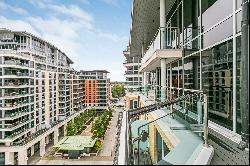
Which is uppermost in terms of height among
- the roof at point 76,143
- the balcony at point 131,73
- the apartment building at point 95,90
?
the balcony at point 131,73

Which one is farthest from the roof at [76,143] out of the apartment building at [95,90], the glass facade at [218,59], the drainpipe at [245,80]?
the apartment building at [95,90]

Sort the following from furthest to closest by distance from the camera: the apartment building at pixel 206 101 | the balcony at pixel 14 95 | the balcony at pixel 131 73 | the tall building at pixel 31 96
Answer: the balcony at pixel 131 73
the tall building at pixel 31 96
the balcony at pixel 14 95
the apartment building at pixel 206 101

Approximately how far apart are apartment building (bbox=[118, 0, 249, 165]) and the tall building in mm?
12849

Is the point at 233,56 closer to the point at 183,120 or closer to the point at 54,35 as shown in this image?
the point at 183,120

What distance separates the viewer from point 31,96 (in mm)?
42031

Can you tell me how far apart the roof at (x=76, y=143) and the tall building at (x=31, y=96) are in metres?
3.67

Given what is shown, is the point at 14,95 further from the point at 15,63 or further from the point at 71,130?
the point at 71,130

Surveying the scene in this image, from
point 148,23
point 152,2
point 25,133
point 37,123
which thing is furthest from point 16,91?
point 152,2

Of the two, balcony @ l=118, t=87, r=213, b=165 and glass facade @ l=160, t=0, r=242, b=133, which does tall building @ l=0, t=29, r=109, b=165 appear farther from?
balcony @ l=118, t=87, r=213, b=165

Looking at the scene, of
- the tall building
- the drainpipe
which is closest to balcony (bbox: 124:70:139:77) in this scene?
the tall building

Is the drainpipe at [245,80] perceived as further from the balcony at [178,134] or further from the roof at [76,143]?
the roof at [76,143]

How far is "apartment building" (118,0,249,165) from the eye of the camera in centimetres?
394

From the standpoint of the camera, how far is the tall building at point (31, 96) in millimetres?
34000

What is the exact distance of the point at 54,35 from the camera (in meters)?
136
